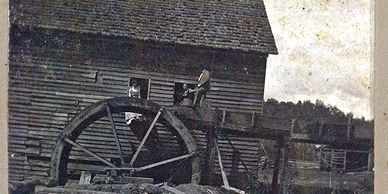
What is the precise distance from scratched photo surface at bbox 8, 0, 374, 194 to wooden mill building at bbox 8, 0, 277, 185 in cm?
2

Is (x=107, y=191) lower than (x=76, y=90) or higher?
lower

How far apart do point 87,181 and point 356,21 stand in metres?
4.19

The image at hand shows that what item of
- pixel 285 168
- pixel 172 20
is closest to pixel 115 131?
pixel 172 20

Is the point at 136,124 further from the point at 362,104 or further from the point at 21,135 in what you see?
the point at 362,104

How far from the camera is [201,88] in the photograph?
753 centimetres

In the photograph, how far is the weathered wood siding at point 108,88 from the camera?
7848 mm

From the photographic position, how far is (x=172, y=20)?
8.27m

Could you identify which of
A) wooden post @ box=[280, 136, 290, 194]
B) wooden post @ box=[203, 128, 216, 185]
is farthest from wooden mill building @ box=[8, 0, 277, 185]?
wooden post @ box=[280, 136, 290, 194]

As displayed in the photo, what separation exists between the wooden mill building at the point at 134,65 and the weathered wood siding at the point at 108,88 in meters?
0.02

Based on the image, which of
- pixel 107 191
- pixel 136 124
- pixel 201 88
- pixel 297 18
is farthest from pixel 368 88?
pixel 136 124

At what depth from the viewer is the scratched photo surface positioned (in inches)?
273

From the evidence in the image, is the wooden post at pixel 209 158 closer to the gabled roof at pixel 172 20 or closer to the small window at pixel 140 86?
the small window at pixel 140 86

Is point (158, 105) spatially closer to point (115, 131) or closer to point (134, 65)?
point (115, 131)

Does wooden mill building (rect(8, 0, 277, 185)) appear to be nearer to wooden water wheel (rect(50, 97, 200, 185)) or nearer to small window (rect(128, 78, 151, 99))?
small window (rect(128, 78, 151, 99))
